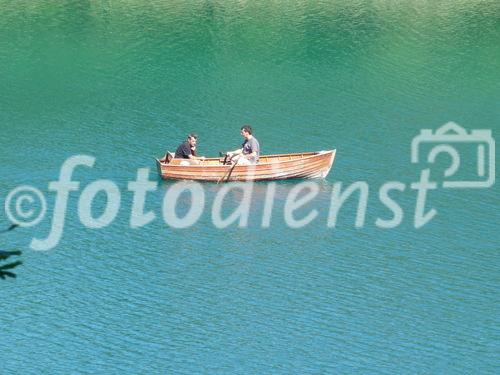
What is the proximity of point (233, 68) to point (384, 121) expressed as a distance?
10602 mm

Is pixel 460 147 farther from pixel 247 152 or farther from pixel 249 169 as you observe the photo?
pixel 249 169

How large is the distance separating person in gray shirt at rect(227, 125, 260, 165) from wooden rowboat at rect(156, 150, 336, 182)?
1.01 ft

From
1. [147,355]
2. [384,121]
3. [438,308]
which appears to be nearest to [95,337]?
[147,355]

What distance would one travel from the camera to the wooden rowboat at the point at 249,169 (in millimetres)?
47594

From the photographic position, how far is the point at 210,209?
45.2 meters

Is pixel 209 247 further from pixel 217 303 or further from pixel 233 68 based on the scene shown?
pixel 233 68

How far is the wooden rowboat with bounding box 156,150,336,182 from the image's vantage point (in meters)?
47.6
